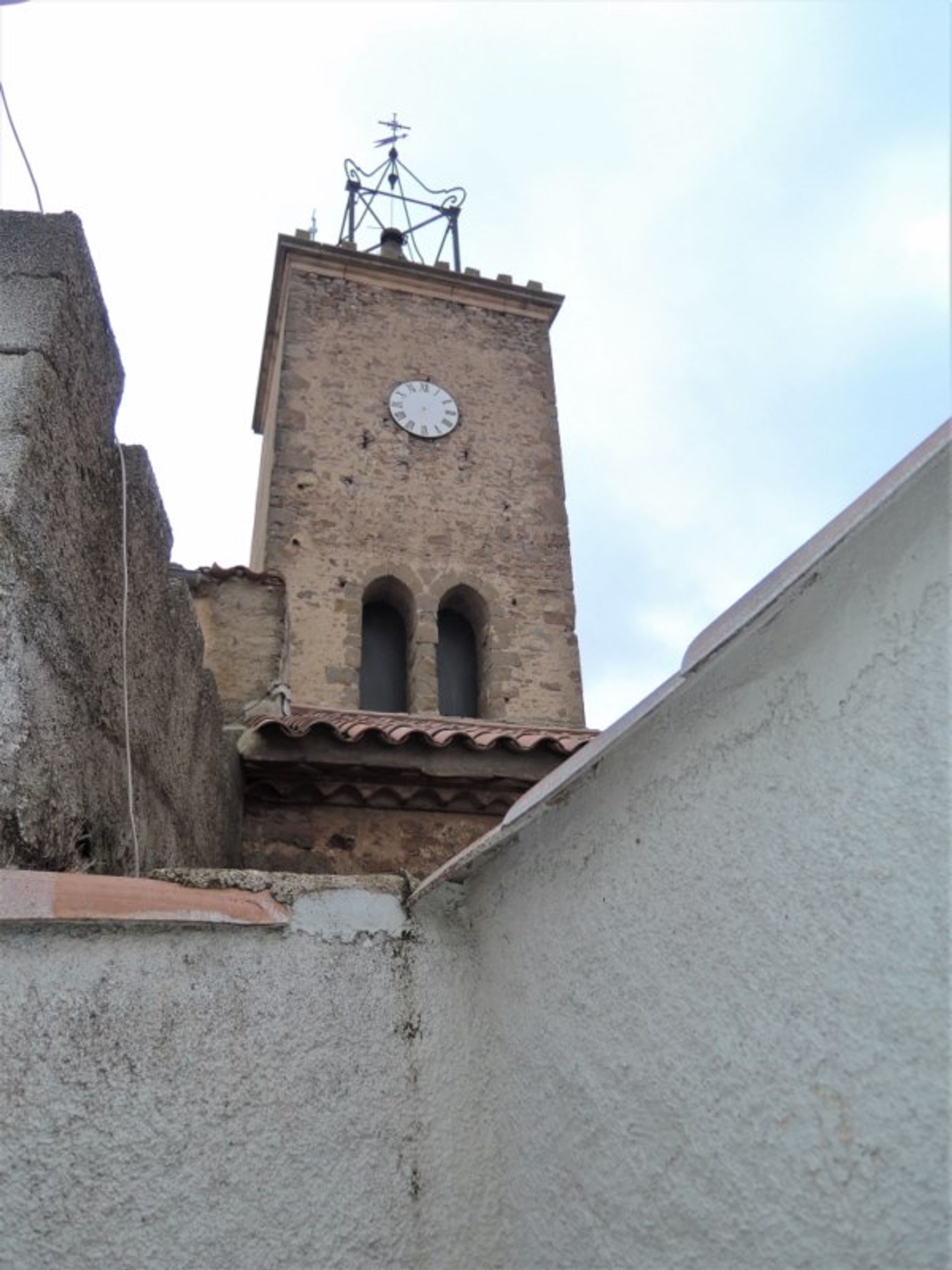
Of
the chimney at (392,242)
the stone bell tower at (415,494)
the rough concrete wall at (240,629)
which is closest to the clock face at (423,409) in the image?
the stone bell tower at (415,494)

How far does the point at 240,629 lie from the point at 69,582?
3.61 metres

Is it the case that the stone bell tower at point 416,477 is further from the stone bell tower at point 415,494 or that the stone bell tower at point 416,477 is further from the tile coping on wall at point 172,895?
the tile coping on wall at point 172,895

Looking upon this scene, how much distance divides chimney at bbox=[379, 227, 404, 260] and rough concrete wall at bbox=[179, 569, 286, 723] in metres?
9.82

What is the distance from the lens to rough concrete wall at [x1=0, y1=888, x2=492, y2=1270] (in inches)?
65.4

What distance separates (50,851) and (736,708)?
1468 mm

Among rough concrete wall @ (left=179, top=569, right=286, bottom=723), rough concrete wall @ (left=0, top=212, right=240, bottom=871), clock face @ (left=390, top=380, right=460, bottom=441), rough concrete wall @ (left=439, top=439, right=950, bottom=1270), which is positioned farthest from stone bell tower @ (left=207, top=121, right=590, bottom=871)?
rough concrete wall @ (left=439, top=439, right=950, bottom=1270)

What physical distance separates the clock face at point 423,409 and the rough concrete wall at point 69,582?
28.2 ft

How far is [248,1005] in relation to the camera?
191 cm

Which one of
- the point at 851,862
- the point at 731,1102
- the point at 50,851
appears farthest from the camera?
the point at 50,851

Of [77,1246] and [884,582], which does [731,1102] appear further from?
[77,1246]

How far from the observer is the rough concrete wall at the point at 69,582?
198cm

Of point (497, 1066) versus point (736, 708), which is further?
point (497, 1066)

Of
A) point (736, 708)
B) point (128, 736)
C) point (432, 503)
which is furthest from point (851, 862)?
point (432, 503)

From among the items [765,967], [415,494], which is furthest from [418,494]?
[765,967]
